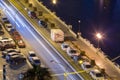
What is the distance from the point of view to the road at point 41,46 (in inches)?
3034

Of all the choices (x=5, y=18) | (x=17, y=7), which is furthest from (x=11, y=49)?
(x=17, y=7)

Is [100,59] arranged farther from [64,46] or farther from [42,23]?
[42,23]

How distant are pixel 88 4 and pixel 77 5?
4.71m

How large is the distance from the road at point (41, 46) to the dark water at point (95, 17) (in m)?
22.9

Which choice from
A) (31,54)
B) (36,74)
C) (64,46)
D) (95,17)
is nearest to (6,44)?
(31,54)

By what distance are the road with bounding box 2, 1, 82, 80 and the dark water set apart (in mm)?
22895

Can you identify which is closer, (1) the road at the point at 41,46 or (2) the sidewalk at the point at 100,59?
(2) the sidewalk at the point at 100,59

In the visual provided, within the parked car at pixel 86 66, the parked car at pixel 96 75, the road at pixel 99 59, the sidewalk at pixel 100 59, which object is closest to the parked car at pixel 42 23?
the road at pixel 99 59

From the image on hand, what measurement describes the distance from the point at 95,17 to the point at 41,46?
51.0 meters

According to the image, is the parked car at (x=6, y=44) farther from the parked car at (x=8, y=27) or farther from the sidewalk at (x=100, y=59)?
the sidewalk at (x=100, y=59)

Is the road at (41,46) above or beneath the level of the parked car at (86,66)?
above

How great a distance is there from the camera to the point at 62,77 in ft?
241

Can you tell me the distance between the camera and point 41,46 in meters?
89.6

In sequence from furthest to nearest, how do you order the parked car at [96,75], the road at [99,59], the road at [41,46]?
the road at [41,46] < the road at [99,59] < the parked car at [96,75]
